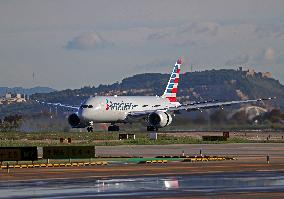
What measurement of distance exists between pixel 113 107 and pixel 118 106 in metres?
1.36

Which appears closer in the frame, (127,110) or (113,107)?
(113,107)

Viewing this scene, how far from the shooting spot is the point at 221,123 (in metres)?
140

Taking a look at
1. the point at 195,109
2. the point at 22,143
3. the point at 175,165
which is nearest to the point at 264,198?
the point at 175,165

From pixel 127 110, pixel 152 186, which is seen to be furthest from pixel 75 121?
pixel 152 186

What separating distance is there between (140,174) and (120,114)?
9177 centimetres

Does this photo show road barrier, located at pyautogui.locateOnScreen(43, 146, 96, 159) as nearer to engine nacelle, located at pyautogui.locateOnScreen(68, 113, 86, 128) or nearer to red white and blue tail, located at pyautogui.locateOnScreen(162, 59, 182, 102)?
engine nacelle, located at pyautogui.locateOnScreen(68, 113, 86, 128)

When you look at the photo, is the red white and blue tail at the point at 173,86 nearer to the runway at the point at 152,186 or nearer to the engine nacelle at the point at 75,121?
the engine nacelle at the point at 75,121

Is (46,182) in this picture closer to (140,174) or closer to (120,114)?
(140,174)

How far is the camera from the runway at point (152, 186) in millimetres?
40562

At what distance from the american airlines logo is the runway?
90.3 metres

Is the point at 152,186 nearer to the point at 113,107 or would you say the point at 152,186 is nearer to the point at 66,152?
the point at 66,152

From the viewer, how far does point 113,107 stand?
471ft

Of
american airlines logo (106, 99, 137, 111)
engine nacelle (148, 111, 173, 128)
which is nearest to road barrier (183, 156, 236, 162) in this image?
engine nacelle (148, 111, 173, 128)

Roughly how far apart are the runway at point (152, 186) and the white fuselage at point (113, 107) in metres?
87.4
